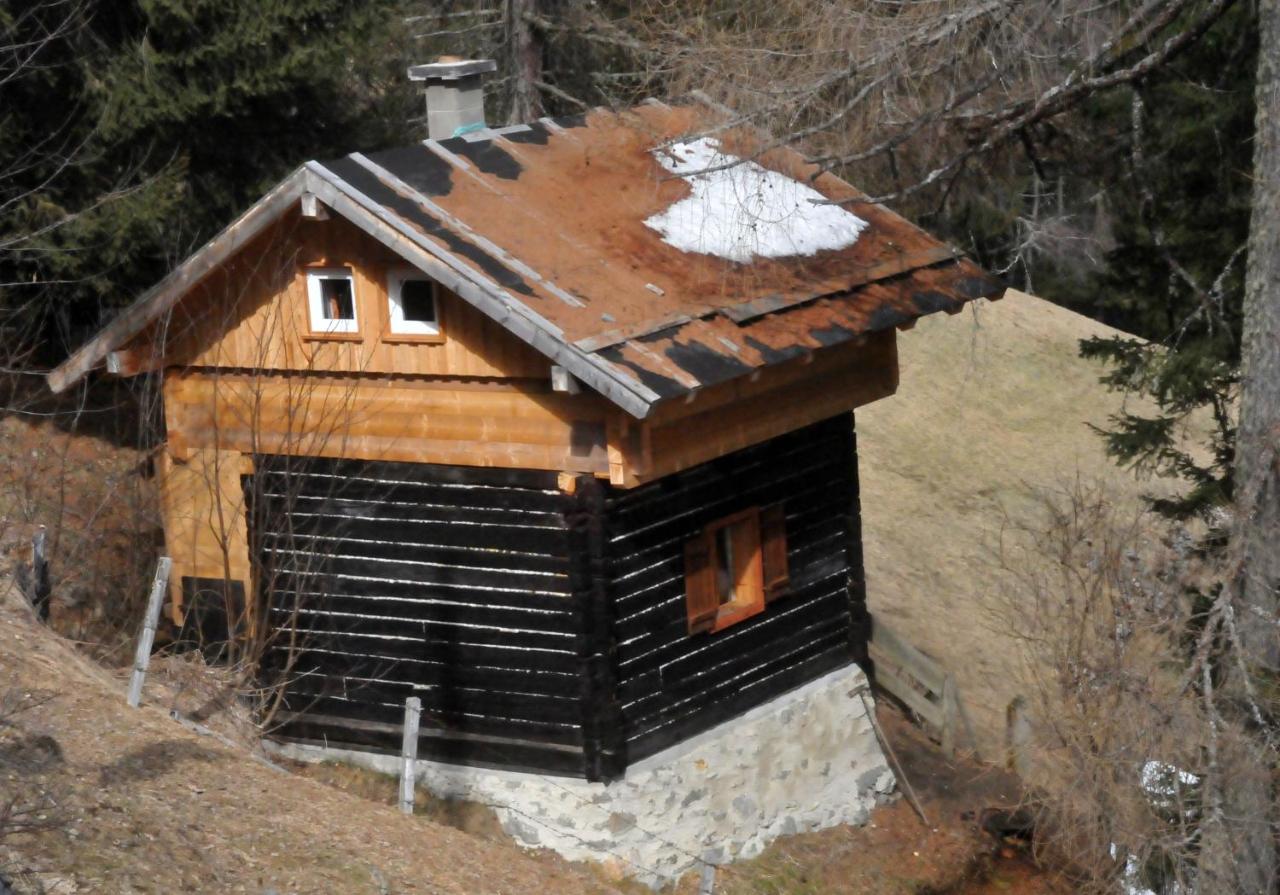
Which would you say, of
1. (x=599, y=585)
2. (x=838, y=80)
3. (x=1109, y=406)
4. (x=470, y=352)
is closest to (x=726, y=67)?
(x=838, y=80)

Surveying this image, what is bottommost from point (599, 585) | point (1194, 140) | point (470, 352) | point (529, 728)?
point (529, 728)

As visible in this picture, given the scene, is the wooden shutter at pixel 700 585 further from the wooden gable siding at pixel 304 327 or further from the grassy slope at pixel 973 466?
the grassy slope at pixel 973 466

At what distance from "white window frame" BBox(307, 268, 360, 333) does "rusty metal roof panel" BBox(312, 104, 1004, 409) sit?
35.1 inches

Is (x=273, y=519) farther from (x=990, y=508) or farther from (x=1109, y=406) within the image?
(x=1109, y=406)

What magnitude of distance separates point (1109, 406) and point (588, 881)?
1805 cm

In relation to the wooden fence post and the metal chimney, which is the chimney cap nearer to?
the metal chimney

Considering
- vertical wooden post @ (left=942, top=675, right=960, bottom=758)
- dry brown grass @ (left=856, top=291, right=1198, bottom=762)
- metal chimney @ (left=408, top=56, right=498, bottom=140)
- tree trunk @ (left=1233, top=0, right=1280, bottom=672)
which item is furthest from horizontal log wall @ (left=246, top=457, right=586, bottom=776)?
dry brown grass @ (left=856, top=291, right=1198, bottom=762)

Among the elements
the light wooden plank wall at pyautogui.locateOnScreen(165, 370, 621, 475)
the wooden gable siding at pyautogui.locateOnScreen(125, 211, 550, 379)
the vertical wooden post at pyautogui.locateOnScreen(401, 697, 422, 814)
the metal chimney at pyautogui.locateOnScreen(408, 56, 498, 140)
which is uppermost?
the metal chimney at pyautogui.locateOnScreen(408, 56, 498, 140)

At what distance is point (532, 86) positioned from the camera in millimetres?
22453

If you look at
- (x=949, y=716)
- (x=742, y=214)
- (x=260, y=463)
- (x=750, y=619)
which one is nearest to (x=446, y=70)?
(x=742, y=214)

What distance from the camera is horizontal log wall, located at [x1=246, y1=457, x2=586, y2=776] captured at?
42.6 feet

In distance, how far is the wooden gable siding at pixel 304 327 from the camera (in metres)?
12.8

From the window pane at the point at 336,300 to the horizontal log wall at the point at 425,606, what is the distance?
1211mm

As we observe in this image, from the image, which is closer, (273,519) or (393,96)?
(273,519)
